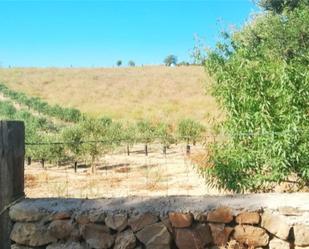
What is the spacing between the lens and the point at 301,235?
454cm

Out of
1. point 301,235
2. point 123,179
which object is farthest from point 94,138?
point 301,235

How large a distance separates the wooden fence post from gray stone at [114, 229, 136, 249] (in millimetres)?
1106

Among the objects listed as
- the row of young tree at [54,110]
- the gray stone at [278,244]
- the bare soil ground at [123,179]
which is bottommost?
the bare soil ground at [123,179]

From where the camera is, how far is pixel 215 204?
477 centimetres

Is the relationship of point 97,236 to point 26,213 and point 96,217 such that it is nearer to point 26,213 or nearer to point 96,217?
point 96,217

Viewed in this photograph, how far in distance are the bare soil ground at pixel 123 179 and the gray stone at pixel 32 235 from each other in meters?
5.96

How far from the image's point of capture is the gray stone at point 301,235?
4.53 m

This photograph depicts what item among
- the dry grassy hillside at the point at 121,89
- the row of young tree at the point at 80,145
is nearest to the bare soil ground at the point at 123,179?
the row of young tree at the point at 80,145

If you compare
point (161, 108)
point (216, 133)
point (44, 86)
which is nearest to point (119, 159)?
point (216, 133)

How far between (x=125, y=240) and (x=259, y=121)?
8.97 feet

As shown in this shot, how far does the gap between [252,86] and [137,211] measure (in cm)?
281

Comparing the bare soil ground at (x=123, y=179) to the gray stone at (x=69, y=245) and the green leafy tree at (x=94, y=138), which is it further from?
the gray stone at (x=69, y=245)

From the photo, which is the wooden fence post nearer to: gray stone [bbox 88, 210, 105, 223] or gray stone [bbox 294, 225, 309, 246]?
gray stone [bbox 88, 210, 105, 223]

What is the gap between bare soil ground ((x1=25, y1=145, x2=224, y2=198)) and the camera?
12.4 metres
